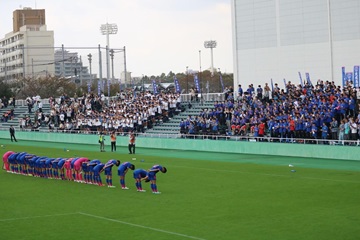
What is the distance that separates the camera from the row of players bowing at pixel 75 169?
23.8 metres

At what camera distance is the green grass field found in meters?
16.6

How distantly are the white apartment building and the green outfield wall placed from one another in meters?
13.4

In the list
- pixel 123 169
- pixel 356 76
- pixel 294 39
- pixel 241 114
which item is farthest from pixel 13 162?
pixel 294 39

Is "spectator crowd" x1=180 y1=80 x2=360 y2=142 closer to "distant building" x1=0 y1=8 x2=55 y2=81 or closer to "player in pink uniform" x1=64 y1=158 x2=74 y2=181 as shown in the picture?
"player in pink uniform" x1=64 y1=158 x2=74 y2=181

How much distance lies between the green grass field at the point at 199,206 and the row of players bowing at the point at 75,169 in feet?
1.78

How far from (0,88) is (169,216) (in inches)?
3201

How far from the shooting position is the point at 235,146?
4319 centimetres

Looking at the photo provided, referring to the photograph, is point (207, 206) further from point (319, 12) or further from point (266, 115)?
point (319, 12)

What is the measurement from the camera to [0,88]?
9575 cm

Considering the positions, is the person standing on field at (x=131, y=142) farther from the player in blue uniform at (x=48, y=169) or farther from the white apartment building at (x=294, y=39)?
the white apartment building at (x=294, y=39)

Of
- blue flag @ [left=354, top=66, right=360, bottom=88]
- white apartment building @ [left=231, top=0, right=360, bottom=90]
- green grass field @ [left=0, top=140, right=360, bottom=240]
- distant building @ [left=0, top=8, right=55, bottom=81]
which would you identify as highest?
distant building @ [left=0, top=8, right=55, bottom=81]

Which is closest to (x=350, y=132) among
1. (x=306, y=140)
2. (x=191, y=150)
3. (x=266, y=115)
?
(x=306, y=140)

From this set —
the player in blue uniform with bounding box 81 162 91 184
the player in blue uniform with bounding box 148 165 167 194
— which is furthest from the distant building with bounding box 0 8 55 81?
the player in blue uniform with bounding box 148 165 167 194

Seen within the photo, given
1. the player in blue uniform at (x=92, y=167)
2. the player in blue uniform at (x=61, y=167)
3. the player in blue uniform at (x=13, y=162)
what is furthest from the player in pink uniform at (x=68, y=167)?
the player in blue uniform at (x=13, y=162)
